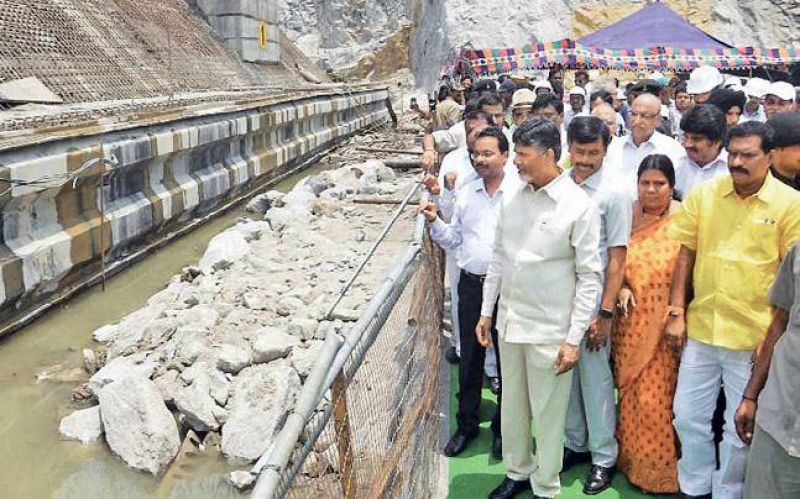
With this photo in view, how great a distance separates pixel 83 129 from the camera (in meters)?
6.12

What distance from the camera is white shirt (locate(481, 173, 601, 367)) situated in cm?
310

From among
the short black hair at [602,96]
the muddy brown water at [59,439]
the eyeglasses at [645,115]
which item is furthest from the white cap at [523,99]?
the muddy brown water at [59,439]

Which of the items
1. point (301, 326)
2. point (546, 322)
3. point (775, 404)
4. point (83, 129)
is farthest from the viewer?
point (83, 129)

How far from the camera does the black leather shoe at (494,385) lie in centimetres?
447

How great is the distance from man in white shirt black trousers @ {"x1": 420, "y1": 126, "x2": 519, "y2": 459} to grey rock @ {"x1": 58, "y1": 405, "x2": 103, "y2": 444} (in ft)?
6.60

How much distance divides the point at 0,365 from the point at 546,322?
3.83 meters

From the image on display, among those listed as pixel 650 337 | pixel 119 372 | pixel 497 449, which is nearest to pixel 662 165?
pixel 650 337

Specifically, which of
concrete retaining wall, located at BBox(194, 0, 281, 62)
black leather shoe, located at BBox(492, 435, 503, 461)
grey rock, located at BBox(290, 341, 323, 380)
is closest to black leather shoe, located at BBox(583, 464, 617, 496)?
black leather shoe, located at BBox(492, 435, 503, 461)

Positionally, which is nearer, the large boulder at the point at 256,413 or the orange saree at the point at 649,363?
the orange saree at the point at 649,363

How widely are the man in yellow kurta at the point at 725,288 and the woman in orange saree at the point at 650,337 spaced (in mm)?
161

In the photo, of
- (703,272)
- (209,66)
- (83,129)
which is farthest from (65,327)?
(209,66)

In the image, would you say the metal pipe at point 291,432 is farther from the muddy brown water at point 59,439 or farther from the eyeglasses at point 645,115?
the eyeglasses at point 645,115

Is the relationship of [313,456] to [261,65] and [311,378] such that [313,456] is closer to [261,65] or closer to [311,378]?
[311,378]

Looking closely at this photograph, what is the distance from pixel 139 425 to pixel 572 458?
2353 millimetres
